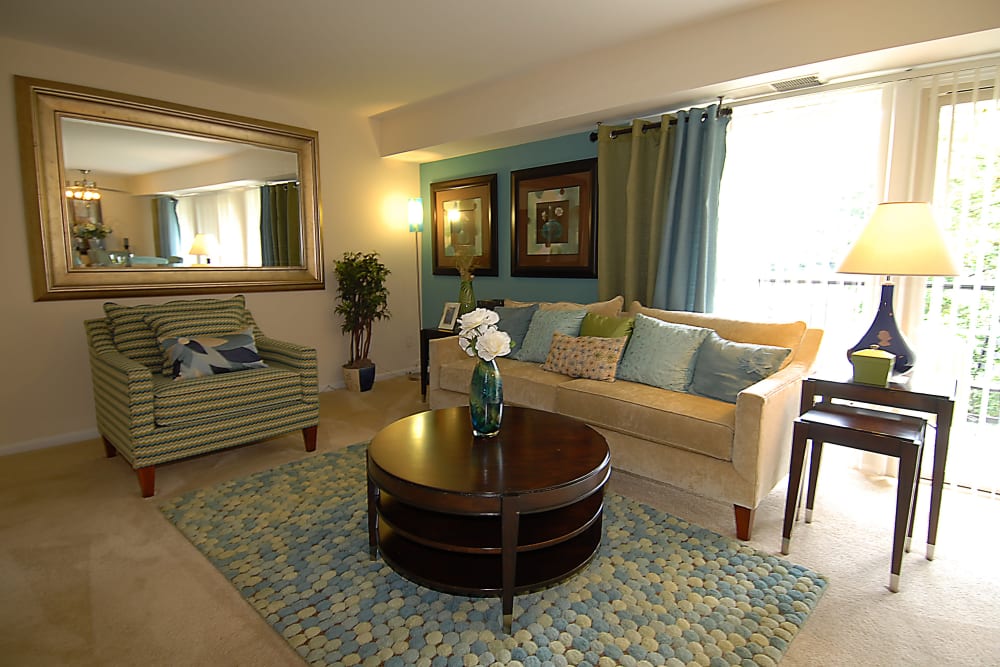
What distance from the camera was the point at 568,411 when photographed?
3.12m

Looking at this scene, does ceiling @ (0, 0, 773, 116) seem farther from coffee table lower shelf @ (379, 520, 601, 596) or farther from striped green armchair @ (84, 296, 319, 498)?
coffee table lower shelf @ (379, 520, 601, 596)

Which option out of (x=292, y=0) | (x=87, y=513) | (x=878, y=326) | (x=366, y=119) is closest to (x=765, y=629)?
(x=878, y=326)

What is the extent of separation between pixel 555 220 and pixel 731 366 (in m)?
2.17

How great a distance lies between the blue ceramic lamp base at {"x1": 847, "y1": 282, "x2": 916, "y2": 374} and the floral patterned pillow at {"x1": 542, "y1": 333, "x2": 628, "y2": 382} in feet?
3.90

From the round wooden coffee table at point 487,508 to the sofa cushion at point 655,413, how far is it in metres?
0.52

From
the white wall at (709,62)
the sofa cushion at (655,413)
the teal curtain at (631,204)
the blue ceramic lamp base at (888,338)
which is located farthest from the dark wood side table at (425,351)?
the blue ceramic lamp base at (888,338)

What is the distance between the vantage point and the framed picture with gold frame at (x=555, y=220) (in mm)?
4289

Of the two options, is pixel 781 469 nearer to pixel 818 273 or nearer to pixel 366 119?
pixel 818 273

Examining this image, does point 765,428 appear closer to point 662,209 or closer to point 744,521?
point 744,521

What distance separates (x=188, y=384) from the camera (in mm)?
3000

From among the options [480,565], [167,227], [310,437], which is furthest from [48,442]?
[480,565]

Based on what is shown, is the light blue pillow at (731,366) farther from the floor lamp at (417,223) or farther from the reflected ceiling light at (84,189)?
the reflected ceiling light at (84,189)

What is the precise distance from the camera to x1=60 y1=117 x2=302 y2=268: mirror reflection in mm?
3699

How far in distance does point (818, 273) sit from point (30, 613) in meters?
4.10
